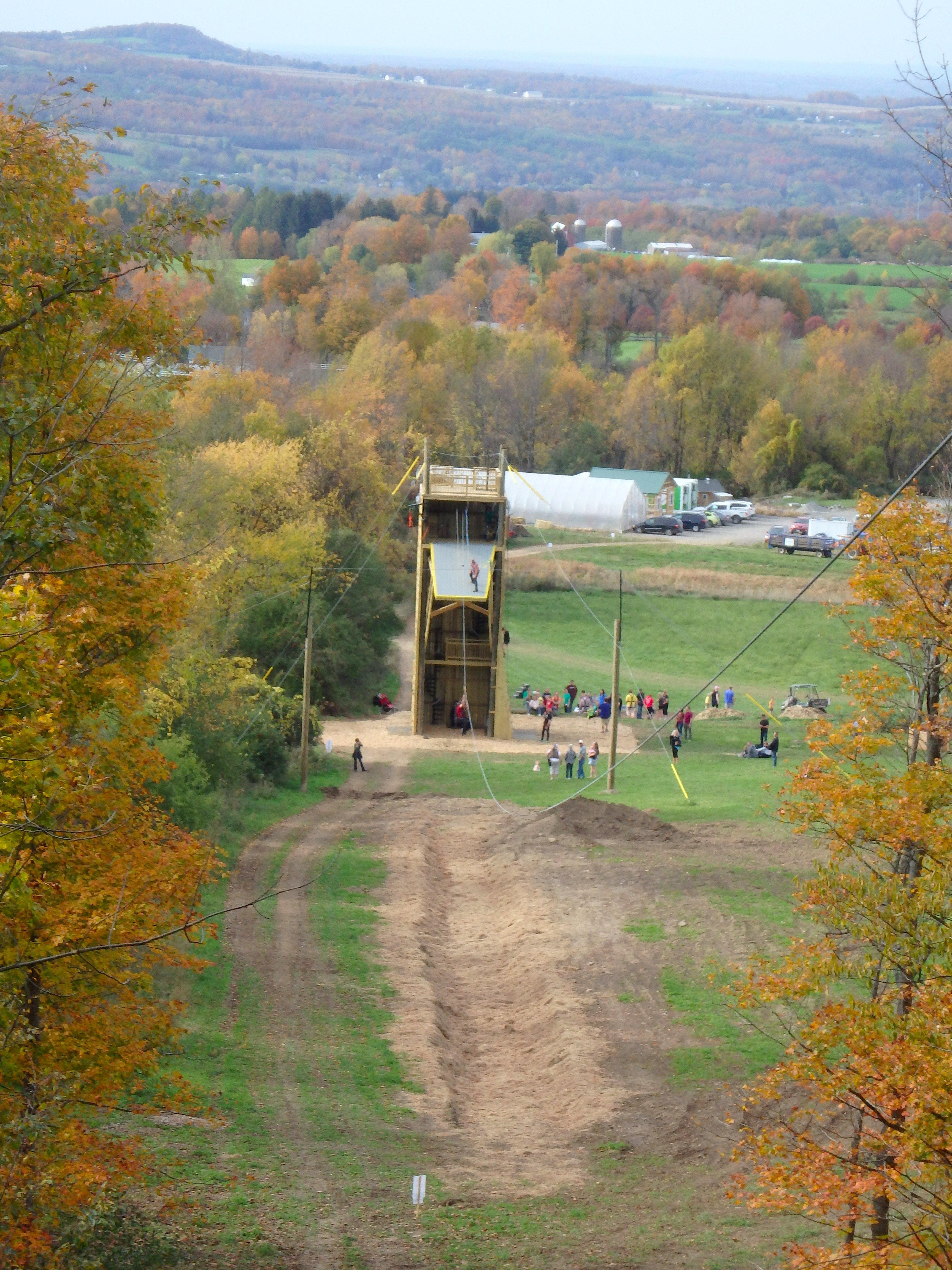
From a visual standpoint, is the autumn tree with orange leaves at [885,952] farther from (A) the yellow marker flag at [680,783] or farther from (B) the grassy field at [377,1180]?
(A) the yellow marker flag at [680,783]

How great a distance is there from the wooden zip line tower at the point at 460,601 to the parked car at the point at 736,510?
40532 mm

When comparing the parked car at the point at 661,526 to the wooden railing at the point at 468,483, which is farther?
the parked car at the point at 661,526

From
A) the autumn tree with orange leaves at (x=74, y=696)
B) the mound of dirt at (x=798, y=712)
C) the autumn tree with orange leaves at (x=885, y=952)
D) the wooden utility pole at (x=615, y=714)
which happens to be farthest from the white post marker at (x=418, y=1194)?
the mound of dirt at (x=798, y=712)

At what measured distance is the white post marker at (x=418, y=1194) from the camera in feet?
43.4

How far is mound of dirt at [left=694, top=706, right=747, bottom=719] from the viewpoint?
42.0 m

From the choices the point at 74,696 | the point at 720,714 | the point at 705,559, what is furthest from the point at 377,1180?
the point at 705,559

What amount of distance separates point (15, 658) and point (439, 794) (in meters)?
24.1

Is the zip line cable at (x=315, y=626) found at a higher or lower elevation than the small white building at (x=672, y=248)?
lower

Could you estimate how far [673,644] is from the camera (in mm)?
52875

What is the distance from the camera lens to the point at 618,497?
74.5 metres

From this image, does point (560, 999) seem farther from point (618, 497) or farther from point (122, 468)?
point (618, 497)

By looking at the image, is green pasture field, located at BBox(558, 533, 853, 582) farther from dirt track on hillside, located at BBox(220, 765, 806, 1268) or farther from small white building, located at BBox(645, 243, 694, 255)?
small white building, located at BBox(645, 243, 694, 255)

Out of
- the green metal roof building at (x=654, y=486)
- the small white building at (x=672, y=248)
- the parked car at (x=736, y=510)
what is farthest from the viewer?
the small white building at (x=672, y=248)

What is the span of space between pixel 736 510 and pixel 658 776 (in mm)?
48375
